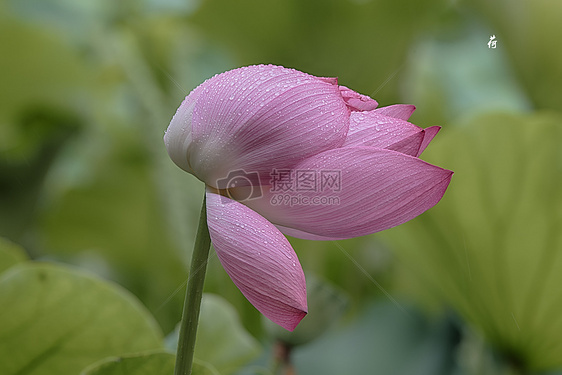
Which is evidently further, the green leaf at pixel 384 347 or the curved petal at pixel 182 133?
the green leaf at pixel 384 347

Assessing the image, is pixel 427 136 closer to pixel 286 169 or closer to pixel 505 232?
pixel 286 169

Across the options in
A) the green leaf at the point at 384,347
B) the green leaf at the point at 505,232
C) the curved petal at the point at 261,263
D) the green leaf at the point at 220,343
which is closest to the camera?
the curved petal at the point at 261,263

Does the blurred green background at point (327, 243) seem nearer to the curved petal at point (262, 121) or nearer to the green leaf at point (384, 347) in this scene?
the green leaf at point (384, 347)

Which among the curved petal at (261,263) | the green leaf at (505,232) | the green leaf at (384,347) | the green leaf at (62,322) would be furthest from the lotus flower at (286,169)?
the green leaf at (384,347)

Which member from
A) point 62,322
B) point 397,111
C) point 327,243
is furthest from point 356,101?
point 327,243

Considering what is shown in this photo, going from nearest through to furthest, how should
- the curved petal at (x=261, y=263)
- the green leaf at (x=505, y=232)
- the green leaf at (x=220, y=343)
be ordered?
the curved petal at (x=261, y=263)
the green leaf at (x=220, y=343)
the green leaf at (x=505, y=232)

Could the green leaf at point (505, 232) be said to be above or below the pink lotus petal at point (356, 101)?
below

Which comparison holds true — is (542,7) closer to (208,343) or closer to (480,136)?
(480,136)

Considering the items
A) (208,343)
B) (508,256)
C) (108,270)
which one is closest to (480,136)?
(508,256)
